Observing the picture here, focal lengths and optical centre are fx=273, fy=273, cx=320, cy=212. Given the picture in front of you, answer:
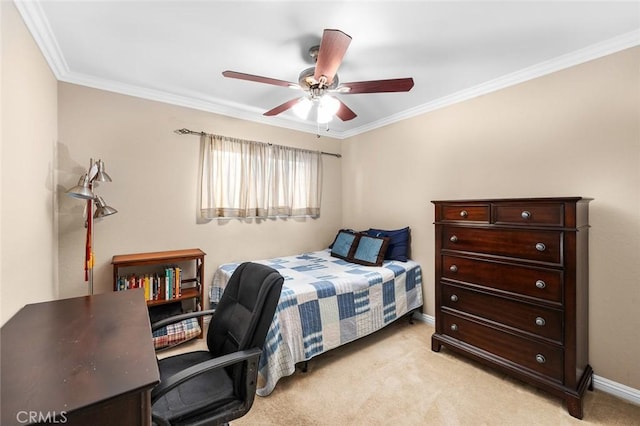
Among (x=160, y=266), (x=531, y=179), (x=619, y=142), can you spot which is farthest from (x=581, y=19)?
(x=160, y=266)

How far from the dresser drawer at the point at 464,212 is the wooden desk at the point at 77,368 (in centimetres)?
230

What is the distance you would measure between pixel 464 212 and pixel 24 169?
3118 millimetres

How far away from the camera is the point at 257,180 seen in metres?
3.43

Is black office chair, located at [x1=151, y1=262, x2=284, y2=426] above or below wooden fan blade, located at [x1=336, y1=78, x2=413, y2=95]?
below

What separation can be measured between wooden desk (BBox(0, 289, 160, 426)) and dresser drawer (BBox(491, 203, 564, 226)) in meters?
2.32

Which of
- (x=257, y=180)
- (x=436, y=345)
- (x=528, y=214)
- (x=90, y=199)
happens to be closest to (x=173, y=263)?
(x=90, y=199)

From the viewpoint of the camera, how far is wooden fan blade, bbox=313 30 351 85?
4.90 feet

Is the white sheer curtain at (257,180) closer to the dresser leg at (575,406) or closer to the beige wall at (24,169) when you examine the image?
the beige wall at (24,169)

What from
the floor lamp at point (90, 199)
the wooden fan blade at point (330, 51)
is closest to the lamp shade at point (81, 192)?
the floor lamp at point (90, 199)

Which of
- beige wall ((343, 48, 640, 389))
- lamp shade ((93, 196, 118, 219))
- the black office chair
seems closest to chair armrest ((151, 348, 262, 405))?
the black office chair

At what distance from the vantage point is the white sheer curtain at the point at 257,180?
3107 millimetres

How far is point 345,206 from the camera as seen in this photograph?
429 cm

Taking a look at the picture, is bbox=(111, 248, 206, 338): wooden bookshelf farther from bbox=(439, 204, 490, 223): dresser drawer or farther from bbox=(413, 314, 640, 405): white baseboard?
bbox=(413, 314, 640, 405): white baseboard

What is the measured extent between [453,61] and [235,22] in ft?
5.66
